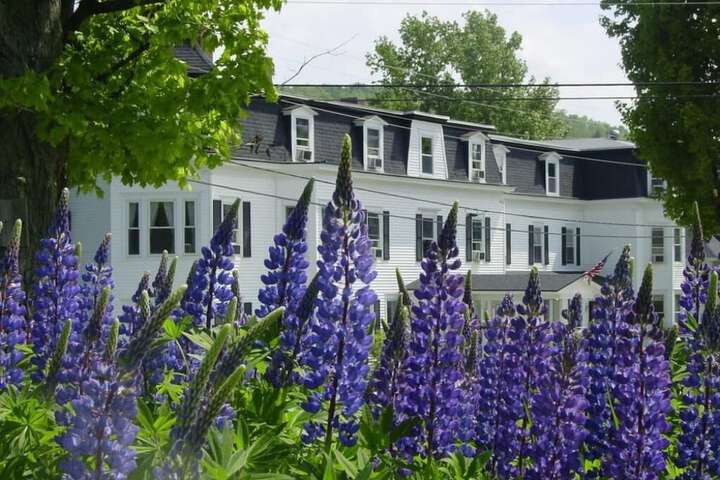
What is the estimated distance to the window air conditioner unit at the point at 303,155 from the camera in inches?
1384

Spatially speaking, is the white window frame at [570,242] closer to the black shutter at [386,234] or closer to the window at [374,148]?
the black shutter at [386,234]

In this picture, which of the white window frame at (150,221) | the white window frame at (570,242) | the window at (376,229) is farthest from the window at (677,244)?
the white window frame at (150,221)

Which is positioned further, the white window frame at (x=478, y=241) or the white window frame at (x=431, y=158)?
the white window frame at (x=478, y=241)

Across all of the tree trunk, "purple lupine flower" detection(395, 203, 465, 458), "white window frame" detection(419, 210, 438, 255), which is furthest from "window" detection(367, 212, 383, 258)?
"purple lupine flower" detection(395, 203, 465, 458)

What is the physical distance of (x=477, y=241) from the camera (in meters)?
43.7

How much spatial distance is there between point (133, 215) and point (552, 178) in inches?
847

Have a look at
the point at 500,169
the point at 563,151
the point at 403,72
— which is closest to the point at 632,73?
the point at 500,169

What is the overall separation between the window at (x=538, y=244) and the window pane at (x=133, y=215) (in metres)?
19.9

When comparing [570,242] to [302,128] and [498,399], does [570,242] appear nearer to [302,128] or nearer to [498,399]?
[302,128]

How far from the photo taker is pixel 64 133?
40.2ft

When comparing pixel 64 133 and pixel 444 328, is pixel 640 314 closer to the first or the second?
pixel 444 328

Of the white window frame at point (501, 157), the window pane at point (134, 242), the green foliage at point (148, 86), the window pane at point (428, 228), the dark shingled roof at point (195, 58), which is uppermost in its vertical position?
the dark shingled roof at point (195, 58)

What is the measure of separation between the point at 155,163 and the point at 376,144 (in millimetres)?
25557

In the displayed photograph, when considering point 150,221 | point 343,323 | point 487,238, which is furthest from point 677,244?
point 343,323
